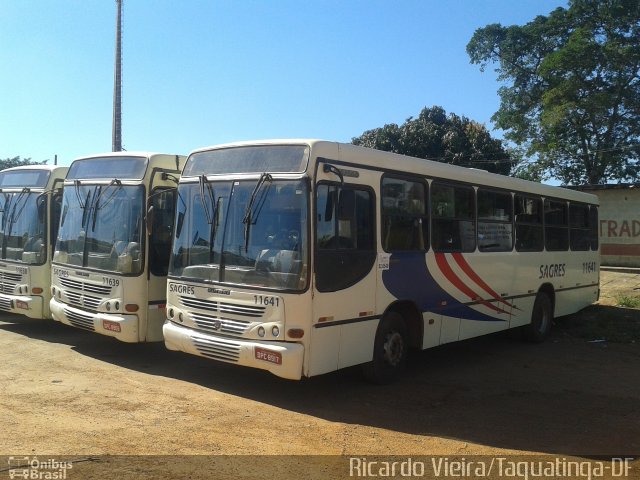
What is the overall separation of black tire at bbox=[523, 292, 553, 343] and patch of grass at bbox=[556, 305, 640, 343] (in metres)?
0.91

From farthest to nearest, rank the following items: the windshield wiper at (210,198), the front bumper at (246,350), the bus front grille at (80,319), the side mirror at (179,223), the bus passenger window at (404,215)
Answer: the bus front grille at (80,319) < the side mirror at (179,223) < the bus passenger window at (404,215) < the windshield wiper at (210,198) < the front bumper at (246,350)

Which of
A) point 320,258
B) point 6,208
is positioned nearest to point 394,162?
point 320,258

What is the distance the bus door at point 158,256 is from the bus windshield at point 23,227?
2.79 metres

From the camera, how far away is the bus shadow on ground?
20.0 feet

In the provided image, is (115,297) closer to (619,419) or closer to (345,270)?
(345,270)

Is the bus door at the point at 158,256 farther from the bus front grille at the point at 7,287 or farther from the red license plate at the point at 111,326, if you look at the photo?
the bus front grille at the point at 7,287

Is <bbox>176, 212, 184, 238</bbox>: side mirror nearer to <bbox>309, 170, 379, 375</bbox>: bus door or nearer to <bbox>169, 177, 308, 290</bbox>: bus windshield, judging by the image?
<bbox>169, 177, 308, 290</bbox>: bus windshield

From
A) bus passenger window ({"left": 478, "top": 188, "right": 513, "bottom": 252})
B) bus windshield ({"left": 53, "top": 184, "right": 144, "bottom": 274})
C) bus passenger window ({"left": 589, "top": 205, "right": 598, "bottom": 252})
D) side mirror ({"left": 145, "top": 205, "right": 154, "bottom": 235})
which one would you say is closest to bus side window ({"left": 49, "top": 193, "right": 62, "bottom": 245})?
bus windshield ({"left": 53, "top": 184, "right": 144, "bottom": 274})

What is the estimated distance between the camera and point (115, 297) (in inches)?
332

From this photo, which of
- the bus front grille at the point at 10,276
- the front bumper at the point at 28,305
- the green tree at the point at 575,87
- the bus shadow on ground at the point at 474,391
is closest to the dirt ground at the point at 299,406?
the bus shadow on ground at the point at 474,391

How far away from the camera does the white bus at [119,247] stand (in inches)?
332

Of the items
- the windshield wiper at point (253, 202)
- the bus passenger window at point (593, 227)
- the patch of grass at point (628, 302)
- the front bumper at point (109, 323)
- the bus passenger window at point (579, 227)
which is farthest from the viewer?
the patch of grass at point (628, 302)

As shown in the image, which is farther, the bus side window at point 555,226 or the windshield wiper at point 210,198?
the bus side window at point 555,226

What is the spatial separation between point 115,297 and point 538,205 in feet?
25.5
